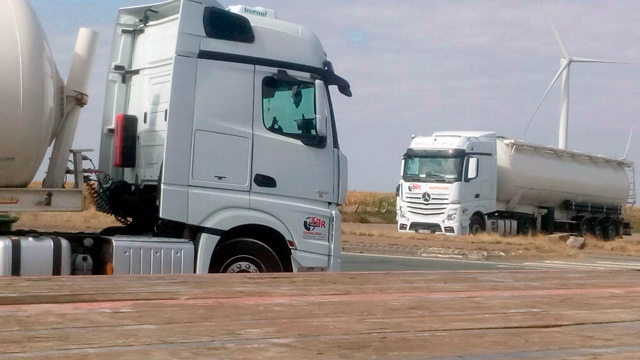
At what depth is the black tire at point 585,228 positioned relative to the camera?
3484cm

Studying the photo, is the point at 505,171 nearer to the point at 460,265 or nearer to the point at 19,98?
the point at 460,265

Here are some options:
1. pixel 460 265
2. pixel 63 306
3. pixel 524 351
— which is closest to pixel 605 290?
pixel 524 351

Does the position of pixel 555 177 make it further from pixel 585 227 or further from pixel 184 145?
pixel 184 145

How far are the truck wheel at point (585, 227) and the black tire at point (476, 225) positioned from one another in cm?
721

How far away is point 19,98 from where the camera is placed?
26.5ft

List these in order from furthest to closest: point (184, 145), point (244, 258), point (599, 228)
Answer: point (599, 228)
point (244, 258)
point (184, 145)

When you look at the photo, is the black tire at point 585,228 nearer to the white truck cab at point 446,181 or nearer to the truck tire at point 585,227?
the truck tire at point 585,227

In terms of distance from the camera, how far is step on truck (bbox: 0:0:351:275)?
8.27m

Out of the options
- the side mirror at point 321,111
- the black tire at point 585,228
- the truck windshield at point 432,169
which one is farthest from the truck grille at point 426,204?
the side mirror at point 321,111

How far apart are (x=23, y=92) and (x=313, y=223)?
3403 mm

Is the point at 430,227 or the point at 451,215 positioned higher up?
the point at 451,215

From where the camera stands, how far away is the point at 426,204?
28.7 m

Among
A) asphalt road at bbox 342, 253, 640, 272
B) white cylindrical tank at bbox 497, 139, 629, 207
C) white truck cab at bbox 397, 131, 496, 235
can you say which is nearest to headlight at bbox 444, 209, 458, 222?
white truck cab at bbox 397, 131, 496, 235

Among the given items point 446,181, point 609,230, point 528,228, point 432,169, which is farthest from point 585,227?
point 432,169
